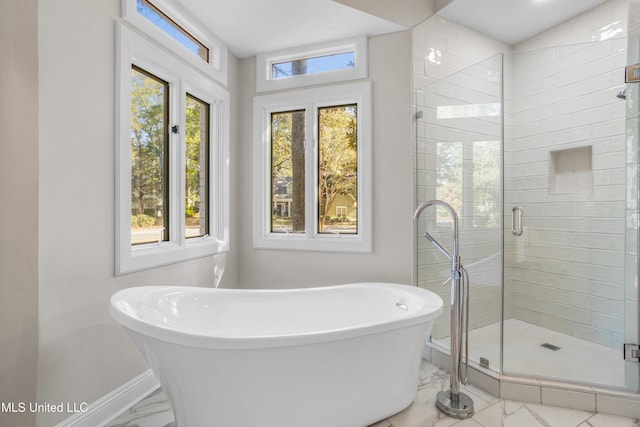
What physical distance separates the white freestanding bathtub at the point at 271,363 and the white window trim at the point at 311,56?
5.59 ft

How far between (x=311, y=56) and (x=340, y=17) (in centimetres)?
47

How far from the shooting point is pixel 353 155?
2666 mm

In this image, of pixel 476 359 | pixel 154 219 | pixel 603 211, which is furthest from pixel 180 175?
pixel 603 211

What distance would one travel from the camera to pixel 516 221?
2402 mm

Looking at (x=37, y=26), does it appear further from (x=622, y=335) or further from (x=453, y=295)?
(x=622, y=335)

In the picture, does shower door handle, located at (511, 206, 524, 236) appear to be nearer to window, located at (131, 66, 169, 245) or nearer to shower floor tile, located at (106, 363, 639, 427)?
shower floor tile, located at (106, 363, 639, 427)

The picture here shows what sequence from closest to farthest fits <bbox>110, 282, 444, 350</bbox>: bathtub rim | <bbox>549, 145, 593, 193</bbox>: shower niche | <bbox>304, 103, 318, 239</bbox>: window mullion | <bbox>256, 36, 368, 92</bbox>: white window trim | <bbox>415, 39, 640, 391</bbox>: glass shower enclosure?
1. <bbox>110, 282, 444, 350</bbox>: bathtub rim
2. <bbox>415, 39, 640, 391</bbox>: glass shower enclosure
3. <bbox>549, 145, 593, 193</bbox>: shower niche
4. <bbox>256, 36, 368, 92</bbox>: white window trim
5. <bbox>304, 103, 318, 239</bbox>: window mullion

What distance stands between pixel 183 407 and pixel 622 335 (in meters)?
2.51

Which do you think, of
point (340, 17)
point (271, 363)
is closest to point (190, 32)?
point (340, 17)

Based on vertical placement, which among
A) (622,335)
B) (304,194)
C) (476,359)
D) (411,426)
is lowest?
(411,426)

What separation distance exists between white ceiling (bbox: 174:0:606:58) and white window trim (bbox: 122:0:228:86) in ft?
0.20

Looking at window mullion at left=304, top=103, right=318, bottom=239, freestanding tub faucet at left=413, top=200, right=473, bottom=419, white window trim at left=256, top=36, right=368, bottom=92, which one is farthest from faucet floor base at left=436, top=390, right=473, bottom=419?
white window trim at left=256, top=36, right=368, bottom=92

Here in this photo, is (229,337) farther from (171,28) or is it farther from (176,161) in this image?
(171,28)

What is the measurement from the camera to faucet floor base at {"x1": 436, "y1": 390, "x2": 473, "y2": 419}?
170 centimetres
